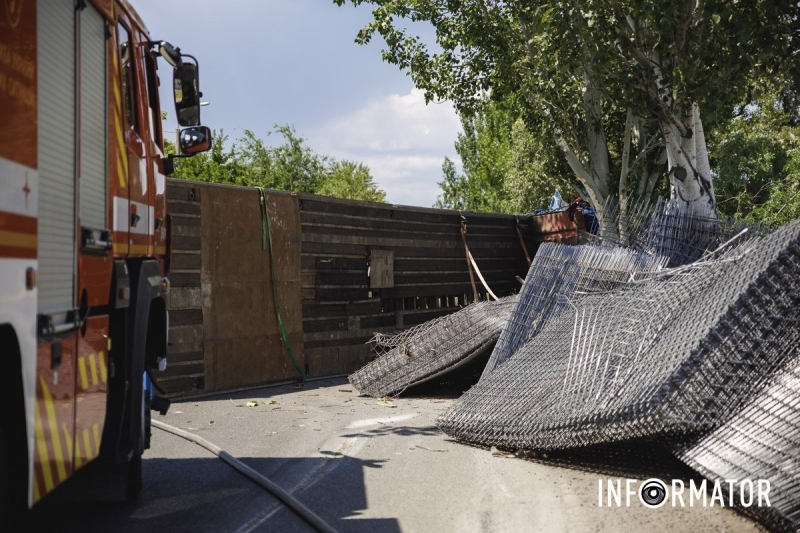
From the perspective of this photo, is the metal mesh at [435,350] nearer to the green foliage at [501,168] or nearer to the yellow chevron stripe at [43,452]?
the yellow chevron stripe at [43,452]

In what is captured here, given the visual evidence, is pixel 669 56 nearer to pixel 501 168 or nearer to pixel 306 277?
pixel 306 277

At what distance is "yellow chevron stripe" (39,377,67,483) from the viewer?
3.42 m

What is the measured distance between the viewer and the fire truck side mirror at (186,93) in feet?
20.3

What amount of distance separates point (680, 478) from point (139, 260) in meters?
4.07

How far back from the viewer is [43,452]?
134 inches

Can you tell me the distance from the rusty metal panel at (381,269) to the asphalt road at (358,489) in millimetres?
4666

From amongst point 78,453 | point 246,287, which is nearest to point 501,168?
point 246,287

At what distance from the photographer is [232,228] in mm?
10766

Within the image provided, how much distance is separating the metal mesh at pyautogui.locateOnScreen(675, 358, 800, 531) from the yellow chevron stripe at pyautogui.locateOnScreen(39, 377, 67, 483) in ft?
12.1

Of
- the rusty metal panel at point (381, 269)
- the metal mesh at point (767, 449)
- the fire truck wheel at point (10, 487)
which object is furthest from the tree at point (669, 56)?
the fire truck wheel at point (10, 487)

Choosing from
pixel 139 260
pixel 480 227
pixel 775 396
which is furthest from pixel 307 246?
pixel 775 396

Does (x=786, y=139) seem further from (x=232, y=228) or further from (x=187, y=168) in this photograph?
(x=232, y=228)

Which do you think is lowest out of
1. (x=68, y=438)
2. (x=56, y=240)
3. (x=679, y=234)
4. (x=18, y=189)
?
(x=68, y=438)

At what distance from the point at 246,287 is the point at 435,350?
272cm
